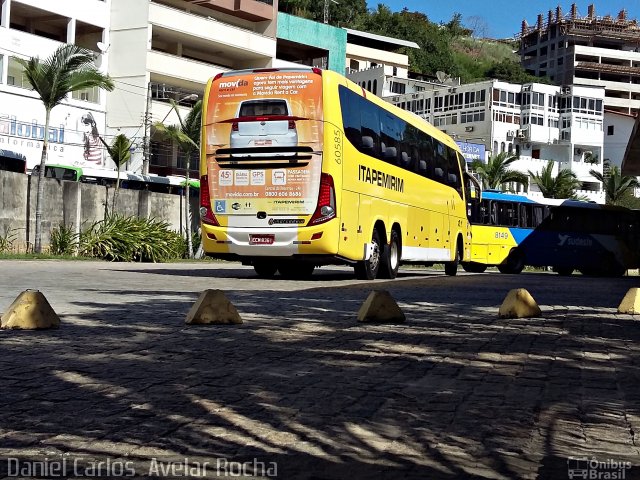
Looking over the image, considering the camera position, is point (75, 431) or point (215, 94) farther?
point (215, 94)

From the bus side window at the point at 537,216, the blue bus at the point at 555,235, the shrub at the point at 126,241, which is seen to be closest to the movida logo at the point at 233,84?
the shrub at the point at 126,241

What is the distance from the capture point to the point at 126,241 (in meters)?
30.6

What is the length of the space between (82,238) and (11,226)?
2.37m

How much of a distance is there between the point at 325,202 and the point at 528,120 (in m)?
77.6

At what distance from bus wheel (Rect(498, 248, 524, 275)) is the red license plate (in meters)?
21.0

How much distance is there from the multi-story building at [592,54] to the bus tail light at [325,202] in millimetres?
115613

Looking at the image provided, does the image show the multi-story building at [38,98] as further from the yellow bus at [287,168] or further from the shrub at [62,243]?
the yellow bus at [287,168]

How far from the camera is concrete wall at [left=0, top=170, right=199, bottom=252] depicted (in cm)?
2898

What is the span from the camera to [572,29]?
135125mm

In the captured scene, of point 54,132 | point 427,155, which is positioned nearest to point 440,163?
point 427,155

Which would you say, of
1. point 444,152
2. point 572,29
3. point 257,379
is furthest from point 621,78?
point 257,379

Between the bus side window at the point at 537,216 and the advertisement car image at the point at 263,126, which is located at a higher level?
the advertisement car image at the point at 263,126

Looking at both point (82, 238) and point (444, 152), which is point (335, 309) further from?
point (82, 238)

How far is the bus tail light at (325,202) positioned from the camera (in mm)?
18484
